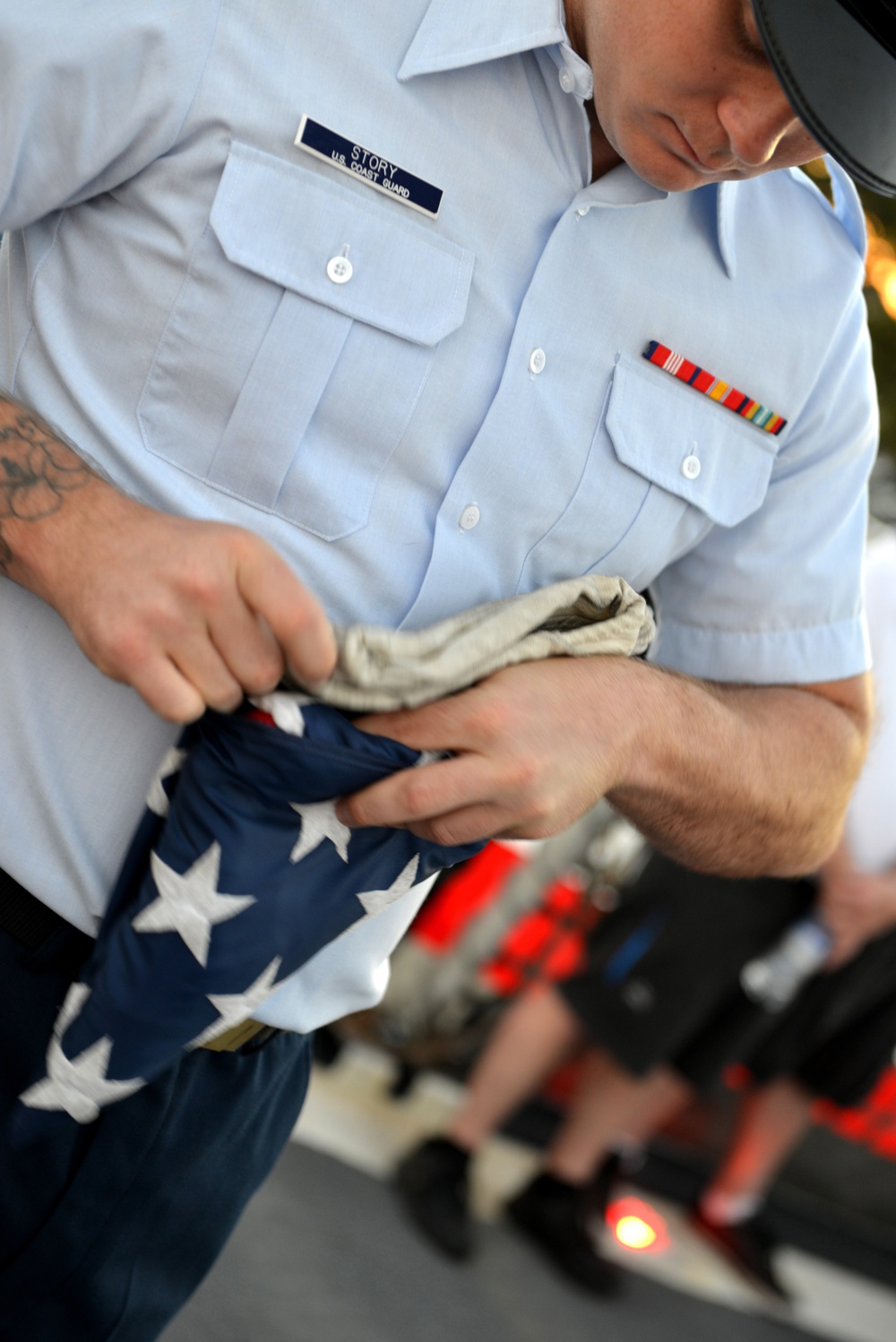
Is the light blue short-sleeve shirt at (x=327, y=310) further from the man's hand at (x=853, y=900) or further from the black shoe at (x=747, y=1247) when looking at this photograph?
the black shoe at (x=747, y=1247)

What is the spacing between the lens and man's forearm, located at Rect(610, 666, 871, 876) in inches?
42.6

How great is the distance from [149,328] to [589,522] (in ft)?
1.38

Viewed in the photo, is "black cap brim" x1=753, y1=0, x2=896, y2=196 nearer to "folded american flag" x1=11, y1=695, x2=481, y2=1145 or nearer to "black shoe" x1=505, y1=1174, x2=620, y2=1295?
"folded american flag" x1=11, y1=695, x2=481, y2=1145

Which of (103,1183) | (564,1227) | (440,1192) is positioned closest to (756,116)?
(103,1183)

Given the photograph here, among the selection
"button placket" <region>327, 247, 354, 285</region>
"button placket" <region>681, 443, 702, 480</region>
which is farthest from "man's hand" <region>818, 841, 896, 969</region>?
"button placket" <region>327, 247, 354, 285</region>

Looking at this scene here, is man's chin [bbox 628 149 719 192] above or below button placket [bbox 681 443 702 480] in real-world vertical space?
above

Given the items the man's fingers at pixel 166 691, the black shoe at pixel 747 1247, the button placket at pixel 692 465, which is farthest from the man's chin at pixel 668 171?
the black shoe at pixel 747 1247

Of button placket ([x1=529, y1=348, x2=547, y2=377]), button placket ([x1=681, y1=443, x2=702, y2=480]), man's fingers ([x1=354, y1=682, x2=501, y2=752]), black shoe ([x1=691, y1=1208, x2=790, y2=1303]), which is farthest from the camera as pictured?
black shoe ([x1=691, y1=1208, x2=790, y2=1303])

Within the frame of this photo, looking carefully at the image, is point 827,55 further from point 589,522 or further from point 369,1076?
point 369,1076

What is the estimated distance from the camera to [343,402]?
97 centimetres

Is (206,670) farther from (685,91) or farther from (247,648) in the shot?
(685,91)

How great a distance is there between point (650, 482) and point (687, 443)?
0.06 m

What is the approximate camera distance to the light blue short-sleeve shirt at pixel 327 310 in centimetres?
89

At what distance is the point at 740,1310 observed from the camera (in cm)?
298
